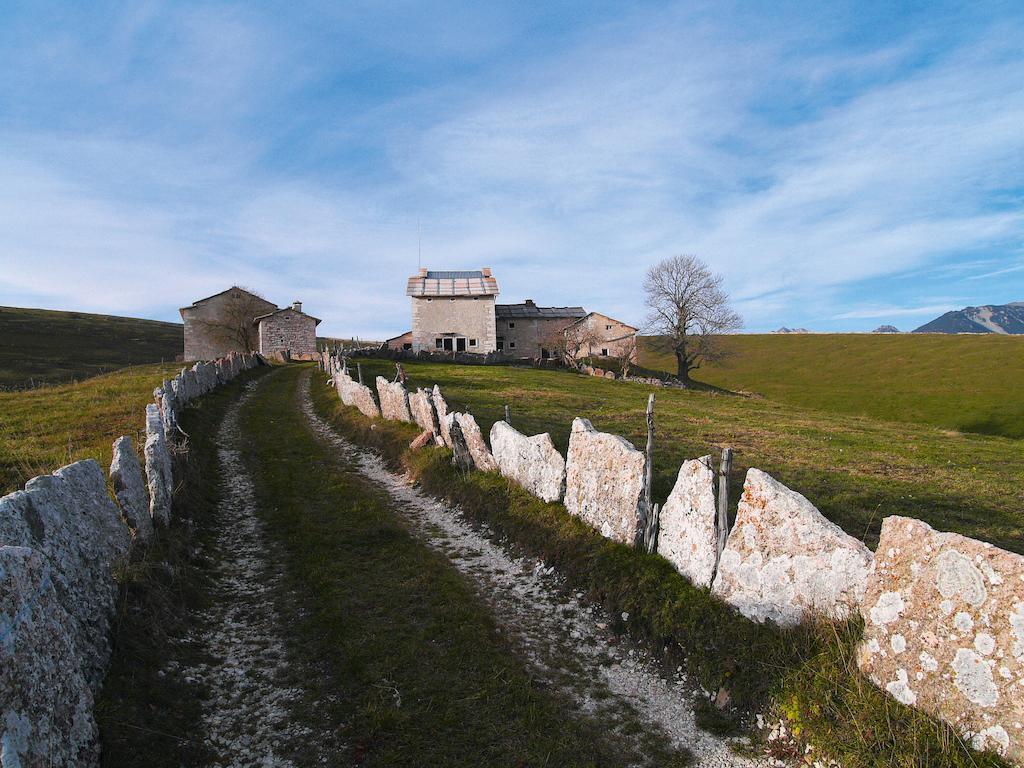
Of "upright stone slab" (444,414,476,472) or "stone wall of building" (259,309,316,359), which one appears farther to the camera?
"stone wall of building" (259,309,316,359)

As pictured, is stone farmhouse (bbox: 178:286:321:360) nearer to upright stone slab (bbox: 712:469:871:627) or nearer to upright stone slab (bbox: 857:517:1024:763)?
upright stone slab (bbox: 712:469:871:627)

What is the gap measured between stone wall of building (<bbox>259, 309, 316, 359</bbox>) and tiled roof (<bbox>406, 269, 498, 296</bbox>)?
10702 mm

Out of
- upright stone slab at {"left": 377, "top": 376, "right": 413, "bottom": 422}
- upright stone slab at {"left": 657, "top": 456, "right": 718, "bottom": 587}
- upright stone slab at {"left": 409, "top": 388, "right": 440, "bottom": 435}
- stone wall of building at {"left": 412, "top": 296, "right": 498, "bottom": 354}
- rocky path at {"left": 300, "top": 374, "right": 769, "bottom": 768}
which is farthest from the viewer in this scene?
stone wall of building at {"left": 412, "top": 296, "right": 498, "bottom": 354}

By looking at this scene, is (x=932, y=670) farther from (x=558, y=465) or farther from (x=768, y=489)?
(x=558, y=465)

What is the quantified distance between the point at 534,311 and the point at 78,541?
60.1 metres

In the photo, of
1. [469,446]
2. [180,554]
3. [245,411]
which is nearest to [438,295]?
[245,411]

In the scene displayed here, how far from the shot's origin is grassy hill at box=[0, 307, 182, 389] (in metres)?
62.2

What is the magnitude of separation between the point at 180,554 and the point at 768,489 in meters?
8.05

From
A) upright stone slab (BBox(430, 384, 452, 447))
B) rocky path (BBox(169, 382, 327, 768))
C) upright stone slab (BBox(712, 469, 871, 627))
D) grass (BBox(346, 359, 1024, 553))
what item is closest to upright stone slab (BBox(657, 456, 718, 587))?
upright stone slab (BBox(712, 469, 871, 627))

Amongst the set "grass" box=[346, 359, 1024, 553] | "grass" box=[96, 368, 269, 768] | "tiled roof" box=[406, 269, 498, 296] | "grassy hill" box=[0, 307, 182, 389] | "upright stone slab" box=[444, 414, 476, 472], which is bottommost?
"grass" box=[96, 368, 269, 768]

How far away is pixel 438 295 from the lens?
5638 centimetres

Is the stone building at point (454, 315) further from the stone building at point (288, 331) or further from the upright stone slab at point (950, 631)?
the upright stone slab at point (950, 631)

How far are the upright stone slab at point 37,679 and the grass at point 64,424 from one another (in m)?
7.59

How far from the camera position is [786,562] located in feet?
19.3
